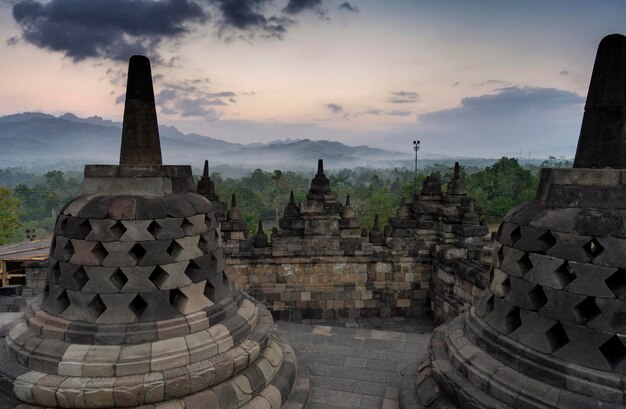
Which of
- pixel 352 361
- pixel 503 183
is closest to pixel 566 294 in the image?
pixel 352 361

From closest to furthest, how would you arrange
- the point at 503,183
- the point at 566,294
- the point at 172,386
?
the point at 566,294 → the point at 172,386 → the point at 503,183

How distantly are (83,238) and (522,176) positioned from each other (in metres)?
65.3

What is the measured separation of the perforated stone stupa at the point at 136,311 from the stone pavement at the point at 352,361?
1001 mm

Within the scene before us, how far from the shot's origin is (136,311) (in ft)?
13.9

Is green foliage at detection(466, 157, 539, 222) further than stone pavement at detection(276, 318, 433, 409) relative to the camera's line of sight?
Yes

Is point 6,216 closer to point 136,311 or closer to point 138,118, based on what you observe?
point 138,118

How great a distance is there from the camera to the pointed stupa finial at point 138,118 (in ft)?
15.0

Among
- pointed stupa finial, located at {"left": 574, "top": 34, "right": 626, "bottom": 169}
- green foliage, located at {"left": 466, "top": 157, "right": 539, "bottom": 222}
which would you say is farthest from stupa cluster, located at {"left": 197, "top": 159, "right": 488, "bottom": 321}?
green foliage, located at {"left": 466, "top": 157, "right": 539, "bottom": 222}

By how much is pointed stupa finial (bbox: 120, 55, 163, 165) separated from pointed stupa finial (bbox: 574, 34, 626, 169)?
15.7ft

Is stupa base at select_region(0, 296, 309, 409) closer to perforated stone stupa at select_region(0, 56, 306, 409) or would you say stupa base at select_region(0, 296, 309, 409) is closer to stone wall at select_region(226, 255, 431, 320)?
perforated stone stupa at select_region(0, 56, 306, 409)

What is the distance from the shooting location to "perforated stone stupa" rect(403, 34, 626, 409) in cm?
333

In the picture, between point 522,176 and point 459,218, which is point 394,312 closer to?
point 459,218

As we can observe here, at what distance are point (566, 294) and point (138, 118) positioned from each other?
16.1ft

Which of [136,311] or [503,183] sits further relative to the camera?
[503,183]
